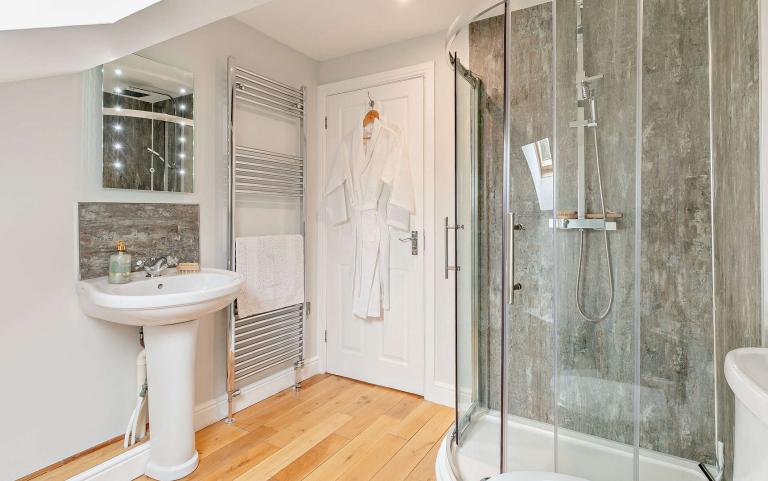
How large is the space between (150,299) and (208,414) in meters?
1.12

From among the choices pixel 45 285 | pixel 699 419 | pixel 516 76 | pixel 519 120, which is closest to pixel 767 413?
pixel 699 419

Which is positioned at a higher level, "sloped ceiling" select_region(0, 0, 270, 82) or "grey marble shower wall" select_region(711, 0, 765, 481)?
"sloped ceiling" select_region(0, 0, 270, 82)

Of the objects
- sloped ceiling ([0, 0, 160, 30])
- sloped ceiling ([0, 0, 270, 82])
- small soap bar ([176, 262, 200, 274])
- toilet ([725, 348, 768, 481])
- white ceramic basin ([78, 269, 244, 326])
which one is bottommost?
toilet ([725, 348, 768, 481])

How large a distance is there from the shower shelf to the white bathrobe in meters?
1.20

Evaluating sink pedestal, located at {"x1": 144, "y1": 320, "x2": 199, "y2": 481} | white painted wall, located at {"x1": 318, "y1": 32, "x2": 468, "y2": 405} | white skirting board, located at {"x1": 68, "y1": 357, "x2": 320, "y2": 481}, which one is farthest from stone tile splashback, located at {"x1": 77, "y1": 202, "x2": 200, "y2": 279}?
white painted wall, located at {"x1": 318, "y1": 32, "x2": 468, "y2": 405}

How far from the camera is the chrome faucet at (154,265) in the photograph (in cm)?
204

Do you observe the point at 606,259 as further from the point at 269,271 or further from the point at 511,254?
A: the point at 269,271

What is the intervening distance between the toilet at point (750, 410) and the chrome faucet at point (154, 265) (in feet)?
7.40

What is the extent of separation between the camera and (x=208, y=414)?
2406 mm


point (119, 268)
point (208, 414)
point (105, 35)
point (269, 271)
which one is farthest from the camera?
point (269, 271)

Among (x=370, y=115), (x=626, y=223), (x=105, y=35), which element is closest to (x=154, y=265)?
(x=105, y=35)

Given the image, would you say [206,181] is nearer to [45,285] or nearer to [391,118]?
[45,285]

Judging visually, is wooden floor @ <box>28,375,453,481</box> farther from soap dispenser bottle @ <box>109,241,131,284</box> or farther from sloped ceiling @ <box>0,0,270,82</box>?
sloped ceiling @ <box>0,0,270,82</box>

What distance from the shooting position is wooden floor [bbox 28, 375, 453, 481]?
75.8 inches
